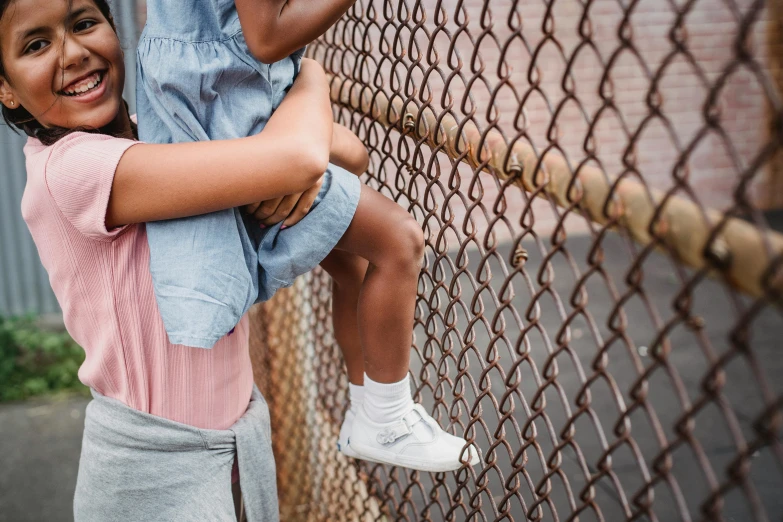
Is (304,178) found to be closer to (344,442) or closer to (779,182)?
(344,442)

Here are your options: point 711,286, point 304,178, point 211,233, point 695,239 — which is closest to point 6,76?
point 211,233

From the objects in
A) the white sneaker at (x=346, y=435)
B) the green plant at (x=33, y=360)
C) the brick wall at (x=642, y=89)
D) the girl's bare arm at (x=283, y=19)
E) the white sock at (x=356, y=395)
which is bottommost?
the green plant at (x=33, y=360)

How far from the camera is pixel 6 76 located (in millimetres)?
1495

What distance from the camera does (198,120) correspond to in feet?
4.56

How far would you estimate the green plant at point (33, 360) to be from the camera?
180 inches

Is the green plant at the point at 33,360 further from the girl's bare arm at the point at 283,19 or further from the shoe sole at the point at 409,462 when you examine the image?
the girl's bare arm at the point at 283,19

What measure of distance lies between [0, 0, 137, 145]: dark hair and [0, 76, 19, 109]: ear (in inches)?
0.8

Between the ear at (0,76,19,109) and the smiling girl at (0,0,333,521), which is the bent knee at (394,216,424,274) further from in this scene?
the ear at (0,76,19,109)

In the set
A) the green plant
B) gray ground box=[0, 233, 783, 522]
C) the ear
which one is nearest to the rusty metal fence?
gray ground box=[0, 233, 783, 522]

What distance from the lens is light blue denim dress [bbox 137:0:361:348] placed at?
4.42 ft

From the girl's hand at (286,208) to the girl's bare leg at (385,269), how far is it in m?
0.11

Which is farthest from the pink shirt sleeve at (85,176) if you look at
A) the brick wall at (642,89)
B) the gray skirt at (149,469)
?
the brick wall at (642,89)

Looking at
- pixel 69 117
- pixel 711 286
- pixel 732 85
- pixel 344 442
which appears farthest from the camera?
pixel 732 85

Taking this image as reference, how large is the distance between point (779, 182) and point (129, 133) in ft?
25.1
